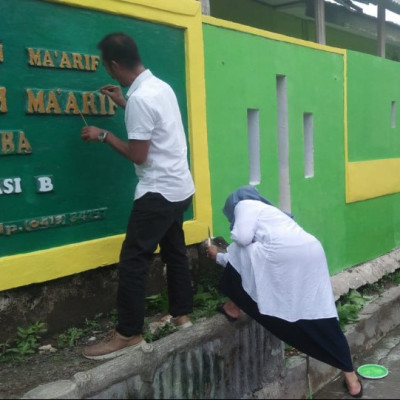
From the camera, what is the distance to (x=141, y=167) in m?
3.10

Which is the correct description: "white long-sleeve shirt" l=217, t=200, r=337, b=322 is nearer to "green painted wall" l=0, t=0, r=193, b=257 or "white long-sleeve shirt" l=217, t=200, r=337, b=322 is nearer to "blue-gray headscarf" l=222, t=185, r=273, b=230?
"blue-gray headscarf" l=222, t=185, r=273, b=230

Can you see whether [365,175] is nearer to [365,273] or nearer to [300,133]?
[365,273]

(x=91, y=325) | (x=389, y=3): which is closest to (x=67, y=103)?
(x=91, y=325)

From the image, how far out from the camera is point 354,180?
634 centimetres

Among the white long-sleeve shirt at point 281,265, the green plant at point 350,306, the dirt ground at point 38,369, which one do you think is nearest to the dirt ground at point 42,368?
the dirt ground at point 38,369

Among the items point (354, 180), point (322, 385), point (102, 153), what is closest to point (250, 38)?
point (102, 153)

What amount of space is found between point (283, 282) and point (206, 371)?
2.15 feet

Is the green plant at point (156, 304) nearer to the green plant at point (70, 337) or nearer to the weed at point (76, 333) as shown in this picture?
the weed at point (76, 333)

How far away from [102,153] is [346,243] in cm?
357

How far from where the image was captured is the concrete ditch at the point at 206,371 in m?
2.61

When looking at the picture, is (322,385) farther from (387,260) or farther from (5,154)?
(387,260)

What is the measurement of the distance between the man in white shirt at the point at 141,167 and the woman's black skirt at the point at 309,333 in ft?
2.19

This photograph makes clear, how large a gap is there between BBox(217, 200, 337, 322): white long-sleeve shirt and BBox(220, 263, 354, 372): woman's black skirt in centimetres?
6

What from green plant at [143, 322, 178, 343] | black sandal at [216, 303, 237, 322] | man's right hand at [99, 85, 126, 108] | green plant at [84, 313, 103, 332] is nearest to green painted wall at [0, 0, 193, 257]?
man's right hand at [99, 85, 126, 108]
